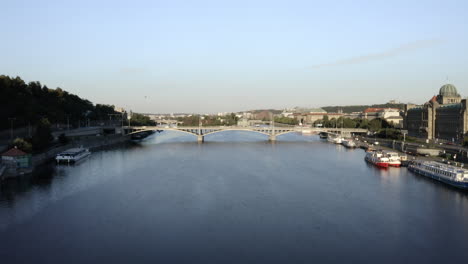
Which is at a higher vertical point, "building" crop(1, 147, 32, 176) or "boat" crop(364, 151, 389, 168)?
"building" crop(1, 147, 32, 176)

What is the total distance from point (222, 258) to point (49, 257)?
4.54 meters

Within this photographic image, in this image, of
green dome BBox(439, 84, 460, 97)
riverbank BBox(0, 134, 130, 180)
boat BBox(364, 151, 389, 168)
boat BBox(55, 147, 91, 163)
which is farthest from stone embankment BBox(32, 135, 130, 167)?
green dome BBox(439, 84, 460, 97)

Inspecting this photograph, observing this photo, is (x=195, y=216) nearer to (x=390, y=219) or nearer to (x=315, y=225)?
(x=315, y=225)

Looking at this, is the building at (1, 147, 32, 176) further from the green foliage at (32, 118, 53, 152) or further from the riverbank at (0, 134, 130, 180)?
the green foliage at (32, 118, 53, 152)

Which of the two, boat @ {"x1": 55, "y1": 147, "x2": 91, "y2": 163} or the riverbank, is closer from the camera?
the riverbank

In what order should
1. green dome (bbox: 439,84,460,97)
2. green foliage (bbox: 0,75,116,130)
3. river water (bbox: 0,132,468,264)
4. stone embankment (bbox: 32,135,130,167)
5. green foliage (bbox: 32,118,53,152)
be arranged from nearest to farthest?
river water (bbox: 0,132,468,264)
stone embankment (bbox: 32,135,130,167)
green foliage (bbox: 32,118,53,152)
green foliage (bbox: 0,75,116,130)
green dome (bbox: 439,84,460,97)

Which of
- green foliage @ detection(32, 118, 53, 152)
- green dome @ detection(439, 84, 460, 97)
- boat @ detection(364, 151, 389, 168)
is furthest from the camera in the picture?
green dome @ detection(439, 84, 460, 97)

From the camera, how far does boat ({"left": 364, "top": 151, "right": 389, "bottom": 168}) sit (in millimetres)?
26641

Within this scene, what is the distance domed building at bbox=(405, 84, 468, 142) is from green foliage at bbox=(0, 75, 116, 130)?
3537 cm

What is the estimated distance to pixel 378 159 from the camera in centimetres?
2722

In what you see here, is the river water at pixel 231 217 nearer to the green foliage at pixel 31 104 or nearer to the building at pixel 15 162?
the building at pixel 15 162

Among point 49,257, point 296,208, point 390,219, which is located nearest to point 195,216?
point 296,208

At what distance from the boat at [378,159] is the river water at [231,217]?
1149mm

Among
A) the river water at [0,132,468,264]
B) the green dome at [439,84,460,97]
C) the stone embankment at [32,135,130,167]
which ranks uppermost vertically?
the green dome at [439,84,460,97]
